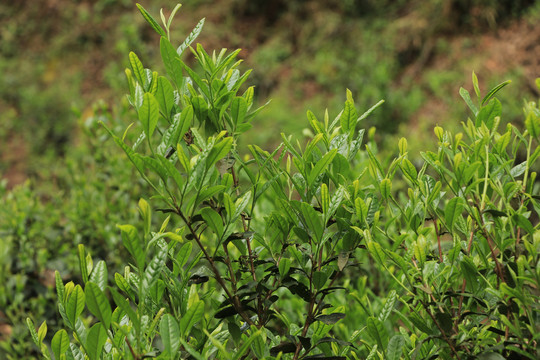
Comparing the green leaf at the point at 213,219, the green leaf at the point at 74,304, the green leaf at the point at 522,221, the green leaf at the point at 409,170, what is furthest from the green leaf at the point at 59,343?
the green leaf at the point at 522,221

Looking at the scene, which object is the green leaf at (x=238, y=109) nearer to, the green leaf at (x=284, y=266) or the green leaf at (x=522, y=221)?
the green leaf at (x=284, y=266)

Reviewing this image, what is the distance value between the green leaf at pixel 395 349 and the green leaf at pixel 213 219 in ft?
1.09

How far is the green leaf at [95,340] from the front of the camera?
2.37 feet

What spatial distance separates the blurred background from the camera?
190 inches

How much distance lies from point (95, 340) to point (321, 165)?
0.43 m

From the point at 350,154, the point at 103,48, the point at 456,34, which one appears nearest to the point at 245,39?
the point at 103,48

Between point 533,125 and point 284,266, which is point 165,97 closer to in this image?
point 284,266

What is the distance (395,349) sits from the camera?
2.73ft

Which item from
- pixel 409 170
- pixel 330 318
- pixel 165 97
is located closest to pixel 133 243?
pixel 165 97

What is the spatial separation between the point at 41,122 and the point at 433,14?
5347 millimetres

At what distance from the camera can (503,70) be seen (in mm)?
5266

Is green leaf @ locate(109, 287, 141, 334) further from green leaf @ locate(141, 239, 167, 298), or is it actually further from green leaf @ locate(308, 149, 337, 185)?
green leaf @ locate(308, 149, 337, 185)

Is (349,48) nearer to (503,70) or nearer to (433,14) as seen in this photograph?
(433,14)

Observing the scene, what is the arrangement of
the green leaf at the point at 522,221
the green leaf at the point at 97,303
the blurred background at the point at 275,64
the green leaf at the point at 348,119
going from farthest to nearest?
the blurred background at the point at 275,64 → the green leaf at the point at 348,119 → the green leaf at the point at 522,221 → the green leaf at the point at 97,303
